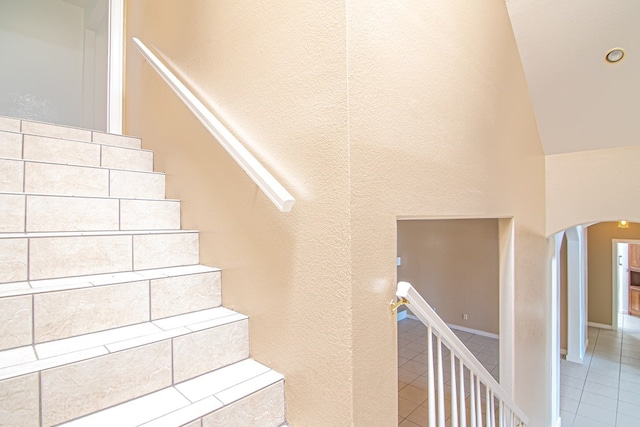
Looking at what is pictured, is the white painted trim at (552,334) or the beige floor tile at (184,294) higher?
the beige floor tile at (184,294)

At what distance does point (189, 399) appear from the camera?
0.99 meters

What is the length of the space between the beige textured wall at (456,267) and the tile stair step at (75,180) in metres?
4.96

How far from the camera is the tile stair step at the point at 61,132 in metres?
1.78

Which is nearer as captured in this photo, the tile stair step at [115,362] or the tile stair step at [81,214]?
the tile stair step at [115,362]

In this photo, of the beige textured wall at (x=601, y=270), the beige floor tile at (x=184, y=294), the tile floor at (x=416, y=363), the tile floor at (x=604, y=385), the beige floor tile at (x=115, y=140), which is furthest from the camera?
the beige textured wall at (x=601, y=270)

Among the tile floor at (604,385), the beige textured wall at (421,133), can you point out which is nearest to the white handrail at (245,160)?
the beige textured wall at (421,133)

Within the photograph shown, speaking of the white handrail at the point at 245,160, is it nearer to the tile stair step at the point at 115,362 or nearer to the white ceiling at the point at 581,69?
the tile stair step at the point at 115,362

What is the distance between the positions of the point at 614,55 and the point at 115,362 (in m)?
3.10

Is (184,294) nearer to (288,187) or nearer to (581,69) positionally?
(288,187)

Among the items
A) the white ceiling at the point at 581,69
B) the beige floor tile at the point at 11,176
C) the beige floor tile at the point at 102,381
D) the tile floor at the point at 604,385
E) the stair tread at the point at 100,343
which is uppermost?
the white ceiling at the point at 581,69

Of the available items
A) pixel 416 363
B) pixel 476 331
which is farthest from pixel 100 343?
pixel 476 331

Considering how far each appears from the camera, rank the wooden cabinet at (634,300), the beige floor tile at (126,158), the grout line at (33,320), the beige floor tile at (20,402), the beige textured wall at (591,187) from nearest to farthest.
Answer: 1. the beige floor tile at (20,402)
2. the grout line at (33,320)
3. the beige floor tile at (126,158)
4. the beige textured wall at (591,187)
5. the wooden cabinet at (634,300)

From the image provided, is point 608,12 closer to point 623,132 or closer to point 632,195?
point 623,132

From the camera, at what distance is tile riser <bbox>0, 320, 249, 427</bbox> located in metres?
0.83
